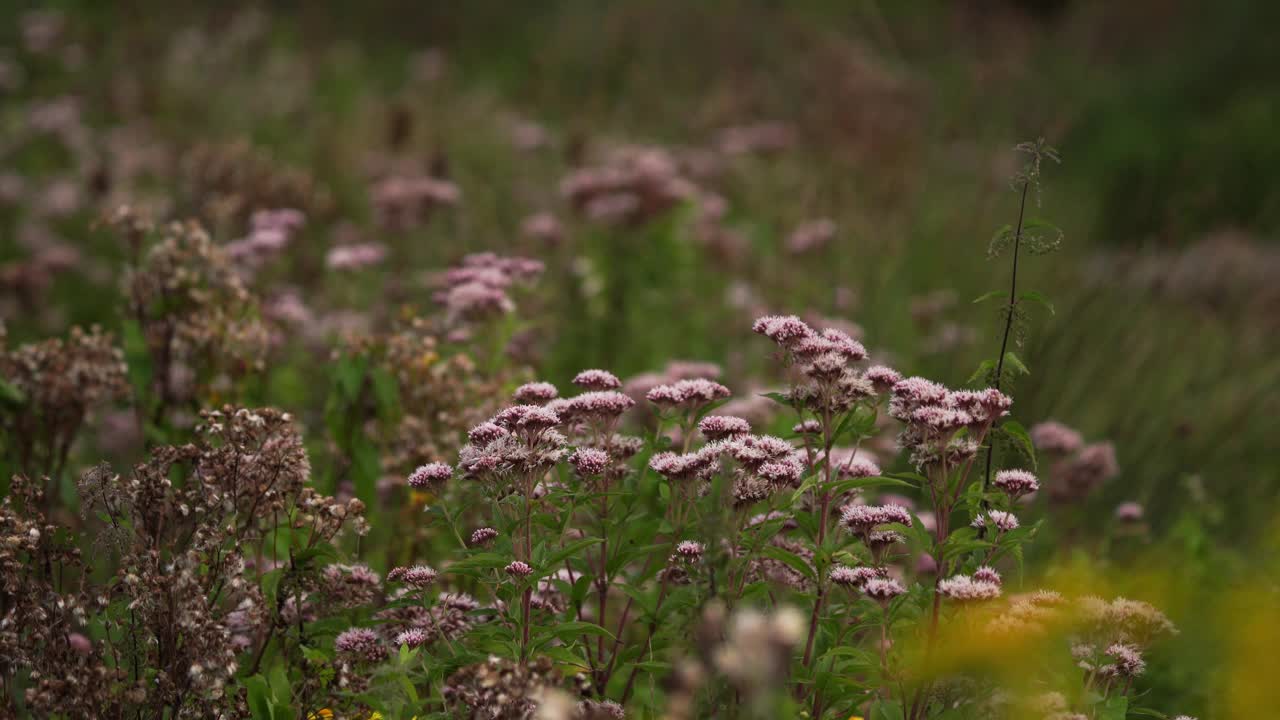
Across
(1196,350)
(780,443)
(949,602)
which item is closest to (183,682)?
(780,443)

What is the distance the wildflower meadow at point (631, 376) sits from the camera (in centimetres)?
264

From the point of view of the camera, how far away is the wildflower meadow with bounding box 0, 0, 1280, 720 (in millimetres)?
2643

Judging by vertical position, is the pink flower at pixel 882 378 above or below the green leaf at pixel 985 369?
below

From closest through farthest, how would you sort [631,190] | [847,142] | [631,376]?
[631,376] → [631,190] → [847,142]

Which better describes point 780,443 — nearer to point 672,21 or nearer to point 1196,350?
point 1196,350

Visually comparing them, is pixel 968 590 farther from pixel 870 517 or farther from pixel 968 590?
pixel 870 517

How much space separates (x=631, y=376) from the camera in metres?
6.05

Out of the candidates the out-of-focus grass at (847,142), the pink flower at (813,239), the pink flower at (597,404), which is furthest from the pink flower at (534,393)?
the pink flower at (813,239)

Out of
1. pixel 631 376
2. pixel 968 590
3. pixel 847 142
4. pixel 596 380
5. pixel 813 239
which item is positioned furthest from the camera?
pixel 847 142

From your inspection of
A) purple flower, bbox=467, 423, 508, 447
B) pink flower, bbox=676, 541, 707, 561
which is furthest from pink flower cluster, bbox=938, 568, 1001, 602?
purple flower, bbox=467, 423, 508, 447

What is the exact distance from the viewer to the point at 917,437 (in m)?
2.77

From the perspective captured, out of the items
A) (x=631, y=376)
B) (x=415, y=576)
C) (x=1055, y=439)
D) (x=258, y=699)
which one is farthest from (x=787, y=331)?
(x=631, y=376)

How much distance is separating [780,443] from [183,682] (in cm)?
142

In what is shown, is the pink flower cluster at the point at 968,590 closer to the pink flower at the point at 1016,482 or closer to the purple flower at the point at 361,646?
the pink flower at the point at 1016,482
